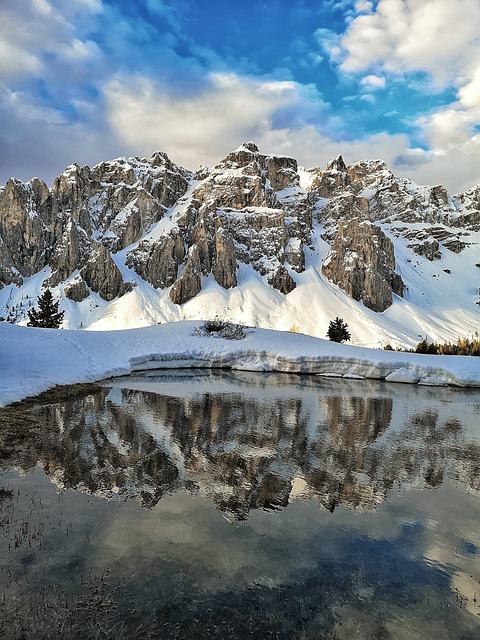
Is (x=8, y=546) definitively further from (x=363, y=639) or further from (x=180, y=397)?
(x=180, y=397)

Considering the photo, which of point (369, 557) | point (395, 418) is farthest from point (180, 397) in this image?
point (369, 557)

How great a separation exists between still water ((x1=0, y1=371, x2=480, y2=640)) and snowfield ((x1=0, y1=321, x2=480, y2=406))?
1475cm

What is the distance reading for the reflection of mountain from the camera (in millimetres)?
10898

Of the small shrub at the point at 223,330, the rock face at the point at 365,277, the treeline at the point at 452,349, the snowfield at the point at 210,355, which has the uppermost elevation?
the rock face at the point at 365,277

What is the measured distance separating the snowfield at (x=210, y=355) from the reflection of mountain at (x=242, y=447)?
974cm

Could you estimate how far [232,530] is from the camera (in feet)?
28.1

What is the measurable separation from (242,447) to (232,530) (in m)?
5.90

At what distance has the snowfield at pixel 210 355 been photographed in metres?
31.8

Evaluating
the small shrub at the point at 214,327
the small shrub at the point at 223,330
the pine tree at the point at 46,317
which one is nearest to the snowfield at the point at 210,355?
the small shrub at the point at 223,330

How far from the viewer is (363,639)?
18.7 feet

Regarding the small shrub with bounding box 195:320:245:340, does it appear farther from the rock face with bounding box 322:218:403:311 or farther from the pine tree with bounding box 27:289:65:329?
the rock face with bounding box 322:218:403:311

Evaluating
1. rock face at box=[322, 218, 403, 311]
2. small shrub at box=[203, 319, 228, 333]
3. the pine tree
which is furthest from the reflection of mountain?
rock face at box=[322, 218, 403, 311]

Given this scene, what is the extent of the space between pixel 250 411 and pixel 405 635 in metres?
15.3

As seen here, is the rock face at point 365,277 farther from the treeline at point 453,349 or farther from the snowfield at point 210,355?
the snowfield at point 210,355
